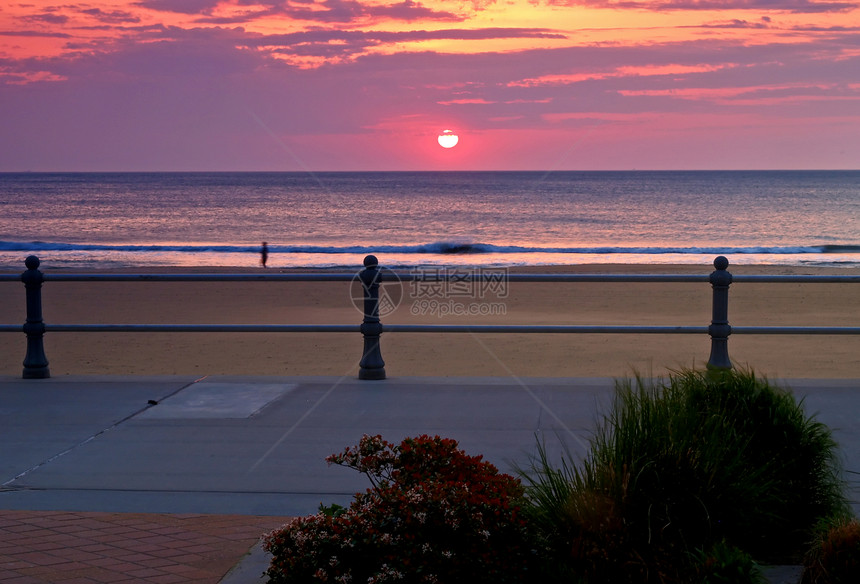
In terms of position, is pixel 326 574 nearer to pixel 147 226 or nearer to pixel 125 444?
pixel 125 444

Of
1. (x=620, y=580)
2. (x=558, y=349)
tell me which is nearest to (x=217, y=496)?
(x=620, y=580)

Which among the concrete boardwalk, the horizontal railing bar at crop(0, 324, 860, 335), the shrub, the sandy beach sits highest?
the horizontal railing bar at crop(0, 324, 860, 335)

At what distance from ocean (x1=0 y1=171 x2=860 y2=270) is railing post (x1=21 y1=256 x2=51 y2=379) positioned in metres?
22.1

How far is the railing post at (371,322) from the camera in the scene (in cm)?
843

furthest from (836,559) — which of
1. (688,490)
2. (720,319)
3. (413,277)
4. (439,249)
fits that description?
(439,249)

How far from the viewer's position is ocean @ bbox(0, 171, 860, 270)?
121 ft

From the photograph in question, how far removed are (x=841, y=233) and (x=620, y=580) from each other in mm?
53951

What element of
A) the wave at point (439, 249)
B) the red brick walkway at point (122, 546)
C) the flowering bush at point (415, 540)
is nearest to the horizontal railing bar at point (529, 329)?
the red brick walkway at point (122, 546)

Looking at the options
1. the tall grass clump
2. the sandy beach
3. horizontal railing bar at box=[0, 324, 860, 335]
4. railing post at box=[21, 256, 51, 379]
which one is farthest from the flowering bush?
railing post at box=[21, 256, 51, 379]

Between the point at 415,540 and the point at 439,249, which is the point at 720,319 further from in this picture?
the point at 439,249

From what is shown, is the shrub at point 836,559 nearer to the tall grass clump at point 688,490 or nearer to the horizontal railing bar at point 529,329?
the tall grass clump at point 688,490

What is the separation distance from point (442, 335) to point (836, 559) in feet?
37.4

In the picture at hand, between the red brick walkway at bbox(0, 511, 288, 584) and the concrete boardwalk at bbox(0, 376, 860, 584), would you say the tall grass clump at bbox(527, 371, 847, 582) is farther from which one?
the red brick walkway at bbox(0, 511, 288, 584)

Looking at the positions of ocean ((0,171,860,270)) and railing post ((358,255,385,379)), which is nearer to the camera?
railing post ((358,255,385,379))
